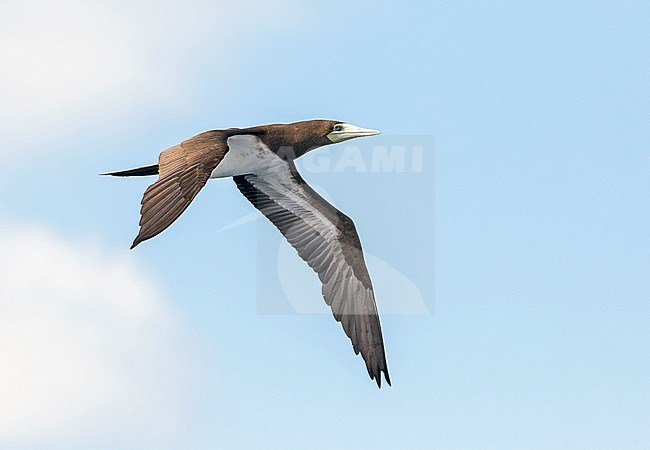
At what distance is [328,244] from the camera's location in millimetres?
19125

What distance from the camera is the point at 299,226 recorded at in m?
19.4

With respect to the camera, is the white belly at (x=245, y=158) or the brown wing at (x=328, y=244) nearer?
the white belly at (x=245, y=158)

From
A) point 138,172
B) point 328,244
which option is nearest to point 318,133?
point 328,244

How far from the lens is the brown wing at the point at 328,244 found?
18.5 meters

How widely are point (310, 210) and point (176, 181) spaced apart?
221 inches

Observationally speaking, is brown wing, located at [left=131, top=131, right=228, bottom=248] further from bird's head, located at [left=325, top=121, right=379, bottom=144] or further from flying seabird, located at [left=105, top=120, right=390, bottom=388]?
bird's head, located at [left=325, top=121, right=379, bottom=144]

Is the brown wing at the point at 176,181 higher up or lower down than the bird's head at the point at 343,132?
lower down

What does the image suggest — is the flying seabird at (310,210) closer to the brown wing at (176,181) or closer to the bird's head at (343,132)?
the bird's head at (343,132)

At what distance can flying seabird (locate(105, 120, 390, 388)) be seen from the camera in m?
17.9

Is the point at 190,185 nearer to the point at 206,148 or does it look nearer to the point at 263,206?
the point at 206,148

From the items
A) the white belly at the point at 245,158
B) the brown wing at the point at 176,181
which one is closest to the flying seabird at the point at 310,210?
the white belly at the point at 245,158

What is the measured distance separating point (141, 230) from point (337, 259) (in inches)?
259

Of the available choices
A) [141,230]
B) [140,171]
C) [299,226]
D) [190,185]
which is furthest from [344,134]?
[141,230]

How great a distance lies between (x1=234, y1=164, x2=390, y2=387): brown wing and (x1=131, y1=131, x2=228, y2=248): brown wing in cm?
377
